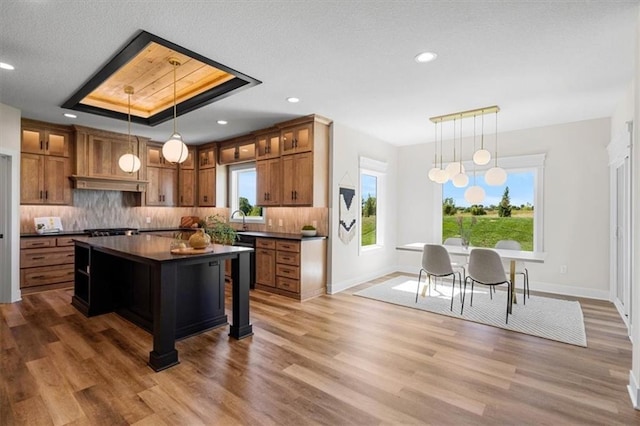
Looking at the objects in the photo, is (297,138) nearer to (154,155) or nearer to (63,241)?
(154,155)

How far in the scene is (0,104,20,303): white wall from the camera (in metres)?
4.33

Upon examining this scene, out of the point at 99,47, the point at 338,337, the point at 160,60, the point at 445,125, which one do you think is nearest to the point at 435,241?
the point at 445,125

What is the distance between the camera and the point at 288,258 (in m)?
4.80

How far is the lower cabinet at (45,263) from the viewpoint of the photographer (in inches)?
191

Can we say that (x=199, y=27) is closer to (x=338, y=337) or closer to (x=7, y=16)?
(x=7, y=16)

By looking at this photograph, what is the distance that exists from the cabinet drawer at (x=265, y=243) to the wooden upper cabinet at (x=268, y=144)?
144 cm

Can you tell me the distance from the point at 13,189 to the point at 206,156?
3231mm

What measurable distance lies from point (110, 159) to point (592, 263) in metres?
8.28

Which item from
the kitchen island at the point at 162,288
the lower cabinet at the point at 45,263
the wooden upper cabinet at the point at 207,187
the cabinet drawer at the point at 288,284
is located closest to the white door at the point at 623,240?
the cabinet drawer at the point at 288,284

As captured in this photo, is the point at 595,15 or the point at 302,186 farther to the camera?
the point at 302,186

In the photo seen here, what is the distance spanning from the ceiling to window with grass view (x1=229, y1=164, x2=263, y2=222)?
227 cm

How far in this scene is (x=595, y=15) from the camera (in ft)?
7.48

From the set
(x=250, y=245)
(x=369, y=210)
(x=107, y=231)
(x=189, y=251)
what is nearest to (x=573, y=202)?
(x=369, y=210)

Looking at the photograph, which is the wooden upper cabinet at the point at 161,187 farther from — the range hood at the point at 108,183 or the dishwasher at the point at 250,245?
the dishwasher at the point at 250,245
